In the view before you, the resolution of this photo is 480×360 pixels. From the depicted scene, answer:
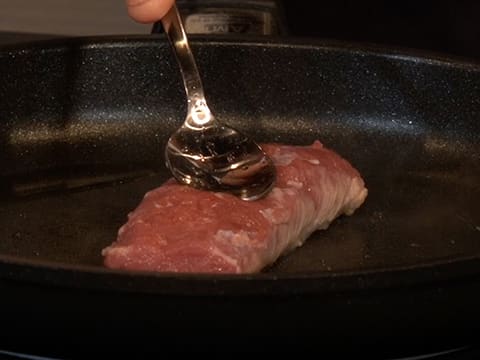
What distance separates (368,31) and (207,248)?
1253 mm

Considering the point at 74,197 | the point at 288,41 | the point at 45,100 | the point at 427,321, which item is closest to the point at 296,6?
the point at 288,41

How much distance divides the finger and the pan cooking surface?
233mm

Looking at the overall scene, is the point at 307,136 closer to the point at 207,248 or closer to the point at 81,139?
the point at 81,139

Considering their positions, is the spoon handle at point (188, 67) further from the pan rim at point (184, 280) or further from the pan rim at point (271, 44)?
the pan rim at point (184, 280)

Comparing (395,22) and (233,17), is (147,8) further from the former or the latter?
(395,22)

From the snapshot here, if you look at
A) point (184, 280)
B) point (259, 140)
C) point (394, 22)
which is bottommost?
point (394, 22)

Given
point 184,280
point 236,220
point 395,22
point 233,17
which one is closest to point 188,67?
point 236,220

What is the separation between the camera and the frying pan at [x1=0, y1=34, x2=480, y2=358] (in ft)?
2.55

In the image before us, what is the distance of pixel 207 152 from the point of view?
4.01 feet

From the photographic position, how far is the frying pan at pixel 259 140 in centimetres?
78

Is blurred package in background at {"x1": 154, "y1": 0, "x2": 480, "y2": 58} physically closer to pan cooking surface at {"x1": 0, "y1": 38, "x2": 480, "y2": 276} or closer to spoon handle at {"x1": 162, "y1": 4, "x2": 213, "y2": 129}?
pan cooking surface at {"x1": 0, "y1": 38, "x2": 480, "y2": 276}

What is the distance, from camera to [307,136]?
1435 millimetres

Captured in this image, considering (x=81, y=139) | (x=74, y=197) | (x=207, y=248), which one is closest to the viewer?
(x=207, y=248)

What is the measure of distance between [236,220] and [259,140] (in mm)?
358
